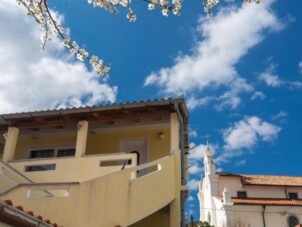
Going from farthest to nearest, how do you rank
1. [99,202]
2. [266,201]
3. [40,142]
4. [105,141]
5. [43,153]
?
[266,201]
[40,142]
[43,153]
[105,141]
[99,202]

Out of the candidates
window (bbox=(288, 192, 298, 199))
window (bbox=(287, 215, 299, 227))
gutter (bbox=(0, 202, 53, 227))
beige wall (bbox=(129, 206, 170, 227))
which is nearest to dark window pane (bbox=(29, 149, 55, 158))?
beige wall (bbox=(129, 206, 170, 227))

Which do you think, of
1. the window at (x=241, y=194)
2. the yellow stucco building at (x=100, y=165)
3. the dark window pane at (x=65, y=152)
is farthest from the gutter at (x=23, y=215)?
the window at (x=241, y=194)

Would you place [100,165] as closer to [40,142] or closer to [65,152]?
[65,152]

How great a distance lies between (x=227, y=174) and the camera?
39094 millimetres

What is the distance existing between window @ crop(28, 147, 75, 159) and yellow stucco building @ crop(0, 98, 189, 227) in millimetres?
37

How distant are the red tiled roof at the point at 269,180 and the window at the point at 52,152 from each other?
1060 inches

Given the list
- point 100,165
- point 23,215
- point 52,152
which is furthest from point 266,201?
point 23,215

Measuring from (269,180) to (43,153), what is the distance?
2968 cm

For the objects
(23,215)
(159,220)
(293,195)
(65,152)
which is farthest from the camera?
(293,195)

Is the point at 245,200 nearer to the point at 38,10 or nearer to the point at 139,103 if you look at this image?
the point at 139,103

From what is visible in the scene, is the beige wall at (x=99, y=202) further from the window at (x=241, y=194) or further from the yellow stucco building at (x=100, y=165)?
the window at (x=241, y=194)

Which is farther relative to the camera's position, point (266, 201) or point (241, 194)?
point (241, 194)

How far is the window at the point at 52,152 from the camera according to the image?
13570 millimetres

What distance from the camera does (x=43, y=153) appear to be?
1378 centimetres
